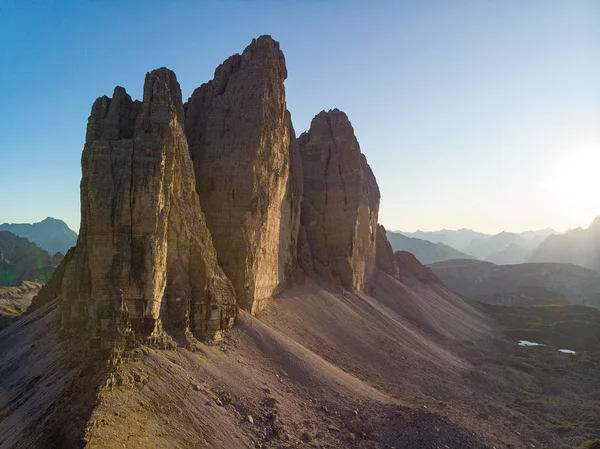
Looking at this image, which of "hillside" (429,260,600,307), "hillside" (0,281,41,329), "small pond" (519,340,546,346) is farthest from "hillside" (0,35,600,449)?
"hillside" (429,260,600,307)

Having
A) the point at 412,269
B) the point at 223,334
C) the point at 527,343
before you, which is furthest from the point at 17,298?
the point at 527,343

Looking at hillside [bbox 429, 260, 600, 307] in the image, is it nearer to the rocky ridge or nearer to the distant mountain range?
the rocky ridge

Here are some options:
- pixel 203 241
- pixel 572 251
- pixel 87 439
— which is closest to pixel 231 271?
pixel 203 241

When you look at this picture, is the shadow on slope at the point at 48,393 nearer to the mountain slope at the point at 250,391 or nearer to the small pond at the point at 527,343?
the mountain slope at the point at 250,391

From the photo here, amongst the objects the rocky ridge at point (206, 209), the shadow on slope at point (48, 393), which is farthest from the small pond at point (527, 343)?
the shadow on slope at point (48, 393)

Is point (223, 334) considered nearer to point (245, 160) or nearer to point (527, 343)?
point (245, 160)

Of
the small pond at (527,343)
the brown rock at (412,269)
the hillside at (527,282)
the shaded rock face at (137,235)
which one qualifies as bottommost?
the small pond at (527,343)

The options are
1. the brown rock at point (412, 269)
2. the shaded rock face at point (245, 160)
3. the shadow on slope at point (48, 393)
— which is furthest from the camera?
the brown rock at point (412, 269)
